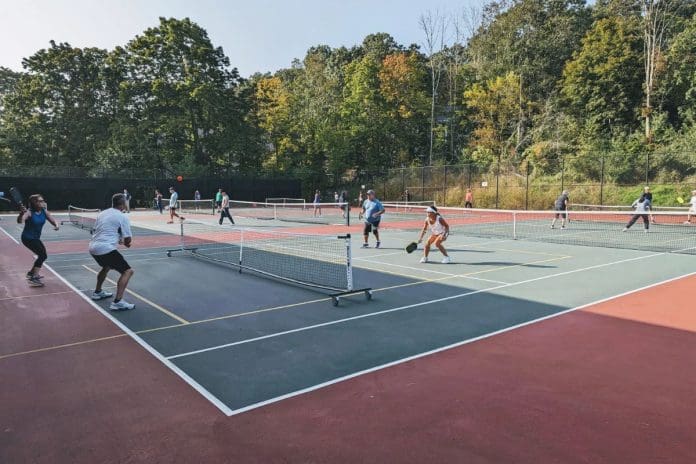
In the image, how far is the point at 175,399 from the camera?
4895 millimetres

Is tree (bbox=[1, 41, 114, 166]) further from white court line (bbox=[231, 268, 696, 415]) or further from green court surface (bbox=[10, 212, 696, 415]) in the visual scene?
white court line (bbox=[231, 268, 696, 415])

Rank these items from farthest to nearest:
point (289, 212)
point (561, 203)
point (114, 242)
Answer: point (289, 212)
point (561, 203)
point (114, 242)

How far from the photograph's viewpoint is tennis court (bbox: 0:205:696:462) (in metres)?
4.14

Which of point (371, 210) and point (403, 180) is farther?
point (403, 180)

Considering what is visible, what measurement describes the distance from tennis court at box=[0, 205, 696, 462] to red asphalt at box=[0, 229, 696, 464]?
23mm

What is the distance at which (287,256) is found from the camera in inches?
569

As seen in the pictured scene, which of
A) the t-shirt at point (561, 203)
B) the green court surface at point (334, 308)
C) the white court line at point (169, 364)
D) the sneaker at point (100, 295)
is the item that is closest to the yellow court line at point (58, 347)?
the white court line at point (169, 364)

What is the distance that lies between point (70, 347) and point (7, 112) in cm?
5642

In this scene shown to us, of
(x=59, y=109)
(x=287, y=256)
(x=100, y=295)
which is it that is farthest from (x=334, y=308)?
(x=59, y=109)

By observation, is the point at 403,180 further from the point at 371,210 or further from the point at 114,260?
the point at 114,260

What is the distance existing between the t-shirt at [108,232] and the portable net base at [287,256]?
10.5 ft

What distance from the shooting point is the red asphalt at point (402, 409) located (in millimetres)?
3910

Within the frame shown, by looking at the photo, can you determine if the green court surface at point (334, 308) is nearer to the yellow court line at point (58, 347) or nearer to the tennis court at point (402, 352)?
the tennis court at point (402, 352)

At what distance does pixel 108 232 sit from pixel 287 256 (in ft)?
21.8
